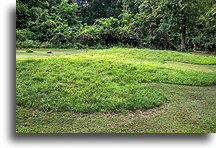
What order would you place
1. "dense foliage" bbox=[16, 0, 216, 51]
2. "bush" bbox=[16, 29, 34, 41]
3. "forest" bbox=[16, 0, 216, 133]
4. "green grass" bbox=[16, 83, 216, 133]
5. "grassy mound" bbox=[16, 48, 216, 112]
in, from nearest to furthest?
"green grass" bbox=[16, 83, 216, 133]
"forest" bbox=[16, 0, 216, 133]
"grassy mound" bbox=[16, 48, 216, 112]
"bush" bbox=[16, 29, 34, 41]
"dense foliage" bbox=[16, 0, 216, 51]

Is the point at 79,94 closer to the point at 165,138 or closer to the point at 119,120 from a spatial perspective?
the point at 119,120

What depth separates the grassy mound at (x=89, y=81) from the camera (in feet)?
8.31

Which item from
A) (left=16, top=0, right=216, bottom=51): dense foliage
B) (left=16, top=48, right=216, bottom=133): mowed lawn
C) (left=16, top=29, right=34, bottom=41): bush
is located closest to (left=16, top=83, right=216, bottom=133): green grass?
(left=16, top=48, right=216, bottom=133): mowed lawn

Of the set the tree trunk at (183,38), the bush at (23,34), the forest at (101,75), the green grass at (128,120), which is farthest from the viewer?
the tree trunk at (183,38)

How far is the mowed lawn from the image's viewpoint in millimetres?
2230

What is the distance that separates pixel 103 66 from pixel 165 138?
1.94m

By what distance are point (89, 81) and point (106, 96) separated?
0.47m

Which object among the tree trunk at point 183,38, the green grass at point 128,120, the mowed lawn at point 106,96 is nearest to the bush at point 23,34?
the mowed lawn at point 106,96

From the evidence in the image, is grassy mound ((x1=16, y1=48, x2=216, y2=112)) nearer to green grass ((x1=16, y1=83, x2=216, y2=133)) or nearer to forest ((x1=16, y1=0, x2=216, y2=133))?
forest ((x1=16, y1=0, x2=216, y2=133))

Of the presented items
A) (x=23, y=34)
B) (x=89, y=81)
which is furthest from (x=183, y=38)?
(x=23, y=34)

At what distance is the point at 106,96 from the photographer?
2.73m

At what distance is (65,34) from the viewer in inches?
148

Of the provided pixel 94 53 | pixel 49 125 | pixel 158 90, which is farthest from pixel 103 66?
pixel 49 125

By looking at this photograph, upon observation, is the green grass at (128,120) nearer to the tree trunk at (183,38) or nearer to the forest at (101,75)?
the forest at (101,75)
